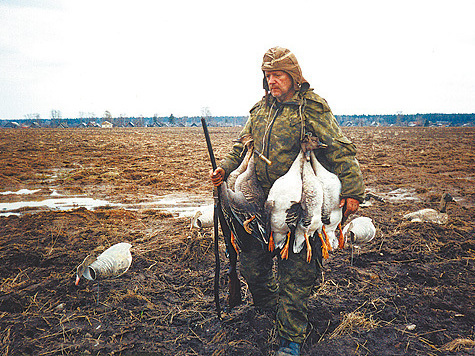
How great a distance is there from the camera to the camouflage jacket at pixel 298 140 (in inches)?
96.8

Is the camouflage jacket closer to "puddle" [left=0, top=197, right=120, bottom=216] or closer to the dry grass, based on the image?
the dry grass

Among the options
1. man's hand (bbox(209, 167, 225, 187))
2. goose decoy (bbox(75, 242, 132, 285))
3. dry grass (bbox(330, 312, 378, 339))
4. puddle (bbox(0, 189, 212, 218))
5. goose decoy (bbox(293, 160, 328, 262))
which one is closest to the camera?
goose decoy (bbox(293, 160, 328, 262))

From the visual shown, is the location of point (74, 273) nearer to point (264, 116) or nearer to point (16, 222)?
point (16, 222)

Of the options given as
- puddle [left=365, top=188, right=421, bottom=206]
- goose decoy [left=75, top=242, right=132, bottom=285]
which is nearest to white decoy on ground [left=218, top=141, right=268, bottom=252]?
goose decoy [left=75, top=242, right=132, bottom=285]

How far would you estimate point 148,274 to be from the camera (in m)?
3.97

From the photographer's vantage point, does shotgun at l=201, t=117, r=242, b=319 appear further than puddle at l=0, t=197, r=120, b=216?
No

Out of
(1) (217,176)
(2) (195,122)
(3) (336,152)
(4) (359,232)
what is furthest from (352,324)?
(2) (195,122)

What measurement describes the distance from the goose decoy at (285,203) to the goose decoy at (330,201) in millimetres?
157

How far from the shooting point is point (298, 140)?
2.55 meters

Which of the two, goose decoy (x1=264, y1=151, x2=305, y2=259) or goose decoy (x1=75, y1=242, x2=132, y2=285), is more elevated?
goose decoy (x1=264, y1=151, x2=305, y2=259)

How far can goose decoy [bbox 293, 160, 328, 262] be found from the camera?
2428 millimetres

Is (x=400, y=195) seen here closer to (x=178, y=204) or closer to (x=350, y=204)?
(x=178, y=204)

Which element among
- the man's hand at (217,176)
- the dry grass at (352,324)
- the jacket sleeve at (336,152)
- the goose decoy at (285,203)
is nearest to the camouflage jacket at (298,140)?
the jacket sleeve at (336,152)

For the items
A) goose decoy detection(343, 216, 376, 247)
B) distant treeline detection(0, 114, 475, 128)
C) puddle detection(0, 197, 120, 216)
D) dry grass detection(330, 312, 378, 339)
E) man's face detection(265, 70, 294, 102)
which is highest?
distant treeline detection(0, 114, 475, 128)
